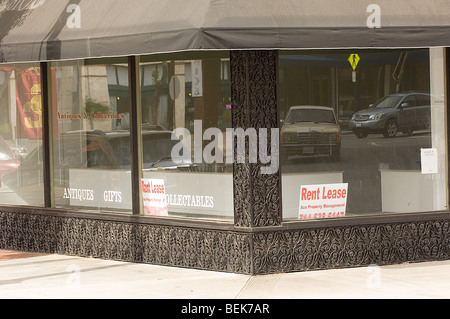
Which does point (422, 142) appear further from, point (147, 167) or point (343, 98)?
point (147, 167)

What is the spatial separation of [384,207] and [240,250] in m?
1.89

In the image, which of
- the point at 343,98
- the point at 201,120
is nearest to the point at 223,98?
the point at 201,120

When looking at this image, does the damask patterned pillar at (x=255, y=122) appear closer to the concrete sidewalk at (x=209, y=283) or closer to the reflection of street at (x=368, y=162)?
the reflection of street at (x=368, y=162)

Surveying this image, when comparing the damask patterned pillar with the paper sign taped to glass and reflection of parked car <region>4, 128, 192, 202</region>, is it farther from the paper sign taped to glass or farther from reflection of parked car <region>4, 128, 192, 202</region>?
reflection of parked car <region>4, 128, 192, 202</region>

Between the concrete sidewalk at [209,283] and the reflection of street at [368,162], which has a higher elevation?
the reflection of street at [368,162]

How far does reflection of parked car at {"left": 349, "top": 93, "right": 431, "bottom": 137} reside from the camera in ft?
32.3

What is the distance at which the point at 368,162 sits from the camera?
9961 mm

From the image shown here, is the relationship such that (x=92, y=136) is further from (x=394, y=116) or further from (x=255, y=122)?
(x=394, y=116)

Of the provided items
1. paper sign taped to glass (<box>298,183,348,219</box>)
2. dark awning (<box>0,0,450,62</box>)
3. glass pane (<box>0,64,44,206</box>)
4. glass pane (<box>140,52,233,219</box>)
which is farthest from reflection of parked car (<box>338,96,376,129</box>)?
glass pane (<box>0,64,44,206</box>)

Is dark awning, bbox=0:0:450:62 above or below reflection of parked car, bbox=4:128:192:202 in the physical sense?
above

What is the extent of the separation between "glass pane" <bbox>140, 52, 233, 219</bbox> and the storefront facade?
0.05ft

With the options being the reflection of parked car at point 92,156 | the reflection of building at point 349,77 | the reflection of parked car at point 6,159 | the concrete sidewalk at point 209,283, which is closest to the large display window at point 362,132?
the reflection of building at point 349,77

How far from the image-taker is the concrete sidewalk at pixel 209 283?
8.39 m

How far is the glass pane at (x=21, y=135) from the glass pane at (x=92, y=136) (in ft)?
1.15
